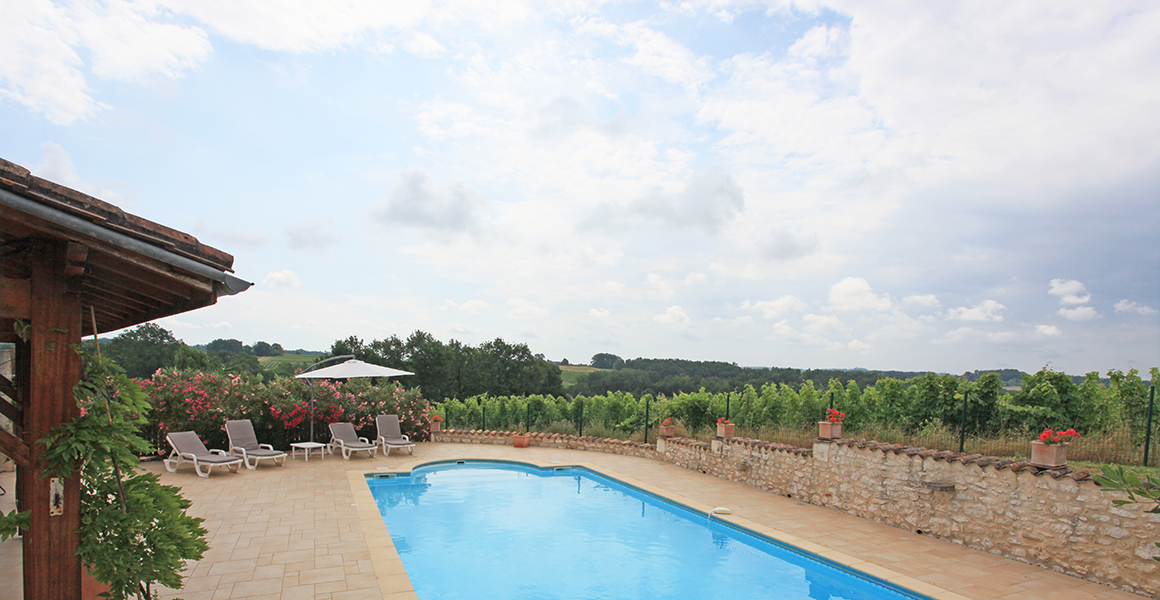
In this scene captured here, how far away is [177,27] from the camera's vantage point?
8625 millimetres

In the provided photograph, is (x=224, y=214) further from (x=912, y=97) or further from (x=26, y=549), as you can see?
(x=912, y=97)

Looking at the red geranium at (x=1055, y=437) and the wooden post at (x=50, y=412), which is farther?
the red geranium at (x=1055, y=437)

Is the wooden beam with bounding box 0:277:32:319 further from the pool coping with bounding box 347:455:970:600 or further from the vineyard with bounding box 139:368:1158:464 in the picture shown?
the vineyard with bounding box 139:368:1158:464

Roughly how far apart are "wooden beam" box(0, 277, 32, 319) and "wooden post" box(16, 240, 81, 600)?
42mm

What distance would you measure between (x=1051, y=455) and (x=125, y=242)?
27.8 ft

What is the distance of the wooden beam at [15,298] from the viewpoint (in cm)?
288

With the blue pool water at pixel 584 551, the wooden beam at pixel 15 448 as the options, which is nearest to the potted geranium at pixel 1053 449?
the blue pool water at pixel 584 551

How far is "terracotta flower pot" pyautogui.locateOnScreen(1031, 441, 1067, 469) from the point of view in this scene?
6.45m

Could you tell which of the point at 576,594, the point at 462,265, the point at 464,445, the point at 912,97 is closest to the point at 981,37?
the point at 912,97

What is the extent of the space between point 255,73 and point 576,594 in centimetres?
1042

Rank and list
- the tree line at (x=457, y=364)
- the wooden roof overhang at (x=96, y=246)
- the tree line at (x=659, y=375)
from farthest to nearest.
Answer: the tree line at (x=457, y=364) → the tree line at (x=659, y=375) → the wooden roof overhang at (x=96, y=246)

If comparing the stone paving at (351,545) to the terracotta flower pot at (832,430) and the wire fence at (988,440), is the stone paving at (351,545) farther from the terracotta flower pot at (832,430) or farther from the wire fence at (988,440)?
the wire fence at (988,440)

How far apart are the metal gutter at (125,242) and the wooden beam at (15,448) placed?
1108 mm

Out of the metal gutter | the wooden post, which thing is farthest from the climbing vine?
the metal gutter
